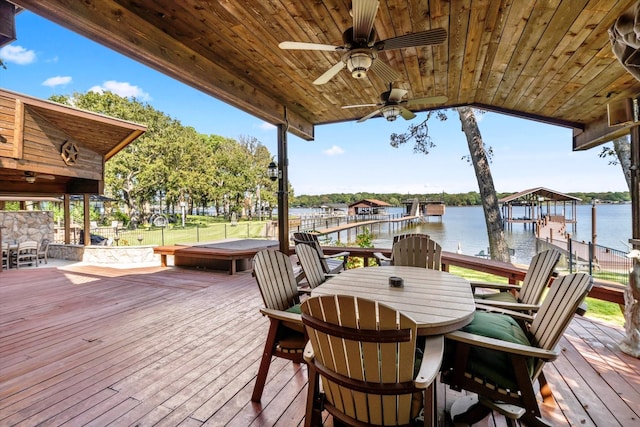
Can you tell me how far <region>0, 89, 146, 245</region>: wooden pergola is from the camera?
567 cm

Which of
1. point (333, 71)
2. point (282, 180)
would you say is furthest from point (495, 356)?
point (282, 180)

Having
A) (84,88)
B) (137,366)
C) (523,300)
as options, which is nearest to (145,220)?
(84,88)

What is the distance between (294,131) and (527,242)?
19876 millimetres

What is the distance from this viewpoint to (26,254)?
7.49m

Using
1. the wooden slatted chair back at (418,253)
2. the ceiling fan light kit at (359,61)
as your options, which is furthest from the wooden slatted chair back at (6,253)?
the ceiling fan light kit at (359,61)

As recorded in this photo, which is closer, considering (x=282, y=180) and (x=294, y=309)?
(x=294, y=309)

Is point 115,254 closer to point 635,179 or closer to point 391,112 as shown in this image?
point 391,112

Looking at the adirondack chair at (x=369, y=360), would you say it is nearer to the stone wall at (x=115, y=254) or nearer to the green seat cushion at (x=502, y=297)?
the green seat cushion at (x=502, y=297)

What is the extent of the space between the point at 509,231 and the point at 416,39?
2177cm

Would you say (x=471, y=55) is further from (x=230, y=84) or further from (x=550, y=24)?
(x=230, y=84)

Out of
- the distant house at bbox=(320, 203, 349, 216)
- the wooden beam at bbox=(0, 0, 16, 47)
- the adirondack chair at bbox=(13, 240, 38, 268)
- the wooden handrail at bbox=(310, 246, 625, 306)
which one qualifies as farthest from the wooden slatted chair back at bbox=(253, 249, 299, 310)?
the distant house at bbox=(320, 203, 349, 216)

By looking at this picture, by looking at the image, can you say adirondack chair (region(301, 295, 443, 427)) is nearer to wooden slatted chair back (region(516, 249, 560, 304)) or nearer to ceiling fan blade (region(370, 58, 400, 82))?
wooden slatted chair back (region(516, 249, 560, 304))

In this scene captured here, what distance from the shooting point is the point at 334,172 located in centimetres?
3544

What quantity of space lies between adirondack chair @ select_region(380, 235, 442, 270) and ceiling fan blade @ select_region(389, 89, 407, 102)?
1.62m
